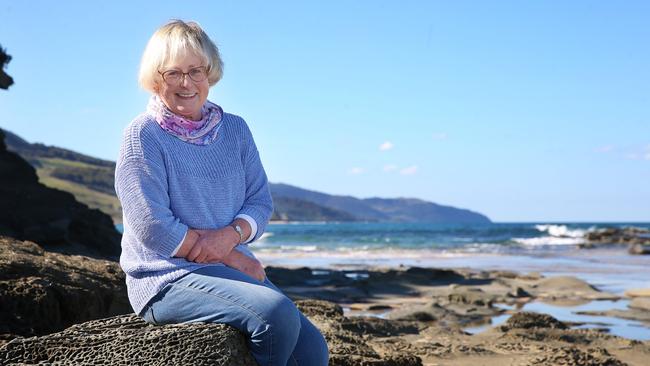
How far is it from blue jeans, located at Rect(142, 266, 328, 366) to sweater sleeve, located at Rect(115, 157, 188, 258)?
0.19 metres

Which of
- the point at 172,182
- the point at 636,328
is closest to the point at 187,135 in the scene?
the point at 172,182

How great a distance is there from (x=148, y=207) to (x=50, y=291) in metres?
1.89

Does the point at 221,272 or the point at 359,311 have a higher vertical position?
the point at 221,272

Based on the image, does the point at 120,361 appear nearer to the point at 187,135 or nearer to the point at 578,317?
the point at 187,135

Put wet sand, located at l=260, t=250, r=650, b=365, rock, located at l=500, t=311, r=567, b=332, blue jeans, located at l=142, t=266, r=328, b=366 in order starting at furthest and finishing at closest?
rock, located at l=500, t=311, r=567, b=332 < wet sand, located at l=260, t=250, r=650, b=365 < blue jeans, located at l=142, t=266, r=328, b=366

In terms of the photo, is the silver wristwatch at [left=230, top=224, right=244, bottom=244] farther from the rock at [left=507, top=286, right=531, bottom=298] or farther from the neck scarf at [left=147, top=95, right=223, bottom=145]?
the rock at [left=507, top=286, right=531, bottom=298]

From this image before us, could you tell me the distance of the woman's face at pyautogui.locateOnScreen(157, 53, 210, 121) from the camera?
3.66 m

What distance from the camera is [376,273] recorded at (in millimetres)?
20109

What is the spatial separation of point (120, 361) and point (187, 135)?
1073mm

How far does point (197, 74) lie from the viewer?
12.2 ft

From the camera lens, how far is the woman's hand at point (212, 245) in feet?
11.7

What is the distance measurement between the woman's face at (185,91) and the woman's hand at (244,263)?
0.70 m

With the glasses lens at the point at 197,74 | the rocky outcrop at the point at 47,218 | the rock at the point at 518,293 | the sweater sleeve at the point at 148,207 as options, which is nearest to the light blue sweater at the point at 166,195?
the sweater sleeve at the point at 148,207

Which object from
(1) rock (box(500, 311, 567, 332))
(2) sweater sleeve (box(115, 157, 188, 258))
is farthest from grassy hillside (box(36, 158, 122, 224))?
(2) sweater sleeve (box(115, 157, 188, 258))
